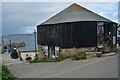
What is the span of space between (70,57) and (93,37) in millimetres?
2670

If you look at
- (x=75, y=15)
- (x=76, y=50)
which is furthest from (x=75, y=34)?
(x=75, y=15)

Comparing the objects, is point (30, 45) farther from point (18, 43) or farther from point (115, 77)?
point (115, 77)

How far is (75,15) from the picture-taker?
22.4 m

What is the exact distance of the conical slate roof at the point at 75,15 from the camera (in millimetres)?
21620

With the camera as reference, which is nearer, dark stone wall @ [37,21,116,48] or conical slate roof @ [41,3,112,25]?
dark stone wall @ [37,21,116,48]

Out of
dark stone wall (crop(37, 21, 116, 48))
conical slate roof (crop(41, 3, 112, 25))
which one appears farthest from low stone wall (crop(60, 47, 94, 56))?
conical slate roof (crop(41, 3, 112, 25))

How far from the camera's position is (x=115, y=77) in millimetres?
11344

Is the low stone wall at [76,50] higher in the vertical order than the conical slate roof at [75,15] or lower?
lower

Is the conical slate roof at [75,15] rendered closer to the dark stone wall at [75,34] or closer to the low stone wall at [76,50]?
the dark stone wall at [75,34]

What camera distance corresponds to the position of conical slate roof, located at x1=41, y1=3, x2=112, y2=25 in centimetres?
2162

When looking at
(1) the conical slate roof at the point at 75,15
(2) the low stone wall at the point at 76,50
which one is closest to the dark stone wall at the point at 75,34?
(2) the low stone wall at the point at 76,50

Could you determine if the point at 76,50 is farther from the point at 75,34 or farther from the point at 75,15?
the point at 75,15

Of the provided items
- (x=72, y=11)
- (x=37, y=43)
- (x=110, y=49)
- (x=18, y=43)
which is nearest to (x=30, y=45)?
(x=18, y=43)

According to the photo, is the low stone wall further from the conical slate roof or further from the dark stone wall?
the conical slate roof
